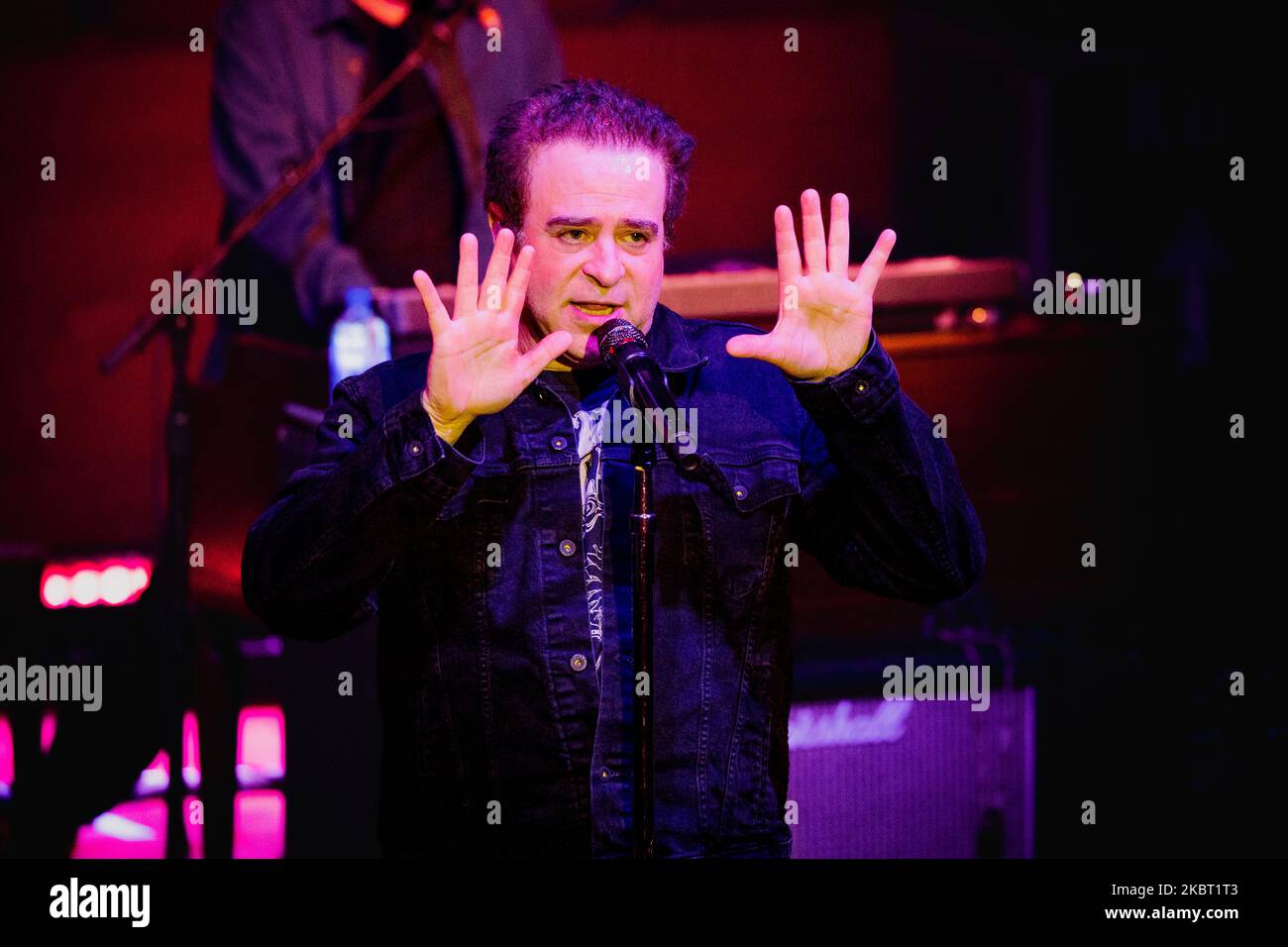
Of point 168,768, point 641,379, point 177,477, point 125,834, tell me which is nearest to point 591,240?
point 641,379

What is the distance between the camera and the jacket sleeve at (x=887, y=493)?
6.43 ft

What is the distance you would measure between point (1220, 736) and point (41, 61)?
4658 mm

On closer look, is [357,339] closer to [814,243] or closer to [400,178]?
[400,178]

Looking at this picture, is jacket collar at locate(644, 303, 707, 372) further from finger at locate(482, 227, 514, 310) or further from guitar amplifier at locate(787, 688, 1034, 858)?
guitar amplifier at locate(787, 688, 1034, 858)

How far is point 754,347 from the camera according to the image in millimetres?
1936

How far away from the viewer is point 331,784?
3.34m

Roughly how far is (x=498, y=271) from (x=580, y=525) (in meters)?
0.41

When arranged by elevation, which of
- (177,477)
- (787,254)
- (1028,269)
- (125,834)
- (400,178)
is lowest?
(125,834)

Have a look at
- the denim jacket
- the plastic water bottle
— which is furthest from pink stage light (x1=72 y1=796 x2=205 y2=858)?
the denim jacket

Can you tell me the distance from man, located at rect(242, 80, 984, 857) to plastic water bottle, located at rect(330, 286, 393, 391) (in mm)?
1629

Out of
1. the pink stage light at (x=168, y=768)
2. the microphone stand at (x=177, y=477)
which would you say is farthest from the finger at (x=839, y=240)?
the pink stage light at (x=168, y=768)

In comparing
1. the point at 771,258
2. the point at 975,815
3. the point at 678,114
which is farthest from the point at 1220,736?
the point at 678,114

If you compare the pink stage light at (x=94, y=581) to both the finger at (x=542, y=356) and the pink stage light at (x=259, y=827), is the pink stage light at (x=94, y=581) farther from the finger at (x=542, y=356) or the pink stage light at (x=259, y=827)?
the finger at (x=542, y=356)

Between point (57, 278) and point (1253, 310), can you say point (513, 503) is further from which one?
point (57, 278)
